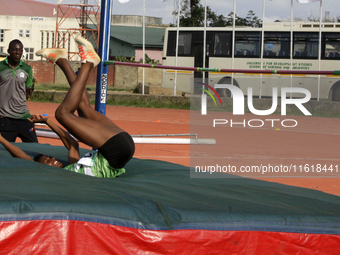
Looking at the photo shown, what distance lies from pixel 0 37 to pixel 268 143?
102 feet

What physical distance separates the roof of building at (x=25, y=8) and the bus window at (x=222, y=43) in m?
25.8

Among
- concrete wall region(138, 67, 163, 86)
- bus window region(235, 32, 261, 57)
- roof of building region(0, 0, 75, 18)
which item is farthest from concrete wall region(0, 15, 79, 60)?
bus window region(235, 32, 261, 57)

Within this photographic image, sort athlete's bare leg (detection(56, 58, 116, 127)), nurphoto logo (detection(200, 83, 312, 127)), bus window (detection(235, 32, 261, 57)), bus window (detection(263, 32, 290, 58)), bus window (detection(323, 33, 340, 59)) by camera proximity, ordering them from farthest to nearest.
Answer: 1. bus window (detection(235, 32, 261, 57))
2. bus window (detection(263, 32, 290, 58))
3. bus window (detection(323, 33, 340, 59))
4. nurphoto logo (detection(200, 83, 312, 127))
5. athlete's bare leg (detection(56, 58, 116, 127))

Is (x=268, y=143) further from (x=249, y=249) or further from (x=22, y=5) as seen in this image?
(x=22, y=5)

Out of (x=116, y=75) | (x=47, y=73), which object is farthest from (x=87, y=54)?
(x=47, y=73)

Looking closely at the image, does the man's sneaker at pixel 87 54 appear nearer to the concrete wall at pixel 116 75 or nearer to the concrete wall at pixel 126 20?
the concrete wall at pixel 116 75

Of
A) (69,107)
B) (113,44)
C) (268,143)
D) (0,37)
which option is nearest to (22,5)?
(0,37)

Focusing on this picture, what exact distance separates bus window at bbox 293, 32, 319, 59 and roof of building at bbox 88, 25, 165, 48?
62.3 feet

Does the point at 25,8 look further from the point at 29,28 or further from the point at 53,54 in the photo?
the point at 53,54

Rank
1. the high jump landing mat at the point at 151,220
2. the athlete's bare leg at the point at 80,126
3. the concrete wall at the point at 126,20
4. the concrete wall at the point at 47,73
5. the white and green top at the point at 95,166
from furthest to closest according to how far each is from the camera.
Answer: the concrete wall at the point at 126,20 < the concrete wall at the point at 47,73 < the white and green top at the point at 95,166 < the athlete's bare leg at the point at 80,126 < the high jump landing mat at the point at 151,220

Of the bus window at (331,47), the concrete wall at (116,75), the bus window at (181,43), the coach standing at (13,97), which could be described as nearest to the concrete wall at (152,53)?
the concrete wall at (116,75)

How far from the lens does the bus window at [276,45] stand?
1435 centimetres

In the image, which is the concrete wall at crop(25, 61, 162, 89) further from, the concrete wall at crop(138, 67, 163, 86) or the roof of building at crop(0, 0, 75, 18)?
the roof of building at crop(0, 0, 75, 18)

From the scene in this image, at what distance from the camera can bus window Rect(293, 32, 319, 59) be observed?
46.6ft
